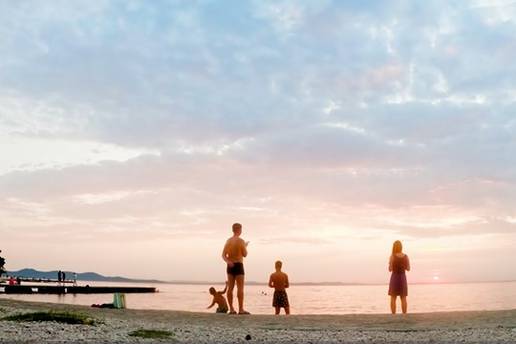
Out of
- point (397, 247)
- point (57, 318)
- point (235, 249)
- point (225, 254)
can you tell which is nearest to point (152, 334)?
point (57, 318)

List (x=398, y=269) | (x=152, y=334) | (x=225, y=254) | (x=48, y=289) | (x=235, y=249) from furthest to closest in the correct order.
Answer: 1. (x=48, y=289)
2. (x=398, y=269)
3. (x=225, y=254)
4. (x=235, y=249)
5. (x=152, y=334)

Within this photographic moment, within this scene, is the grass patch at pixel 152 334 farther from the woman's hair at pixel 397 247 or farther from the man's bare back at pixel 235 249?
the woman's hair at pixel 397 247

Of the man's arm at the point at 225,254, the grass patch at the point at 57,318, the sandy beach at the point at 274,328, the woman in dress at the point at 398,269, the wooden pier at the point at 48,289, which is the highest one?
the man's arm at the point at 225,254

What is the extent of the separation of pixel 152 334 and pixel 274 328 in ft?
10.7

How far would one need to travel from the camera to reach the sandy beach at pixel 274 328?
11.3 m

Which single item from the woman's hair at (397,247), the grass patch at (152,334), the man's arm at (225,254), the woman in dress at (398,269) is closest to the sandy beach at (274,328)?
the grass patch at (152,334)

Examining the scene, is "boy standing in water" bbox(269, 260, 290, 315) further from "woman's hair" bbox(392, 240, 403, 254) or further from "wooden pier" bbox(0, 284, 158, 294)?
"wooden pier" bbox(0, 284, 158, 294)

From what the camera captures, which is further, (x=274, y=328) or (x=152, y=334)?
(x=274, y=328)

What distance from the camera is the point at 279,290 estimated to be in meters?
21.0

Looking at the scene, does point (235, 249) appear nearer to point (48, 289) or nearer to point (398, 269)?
point (398, 269)

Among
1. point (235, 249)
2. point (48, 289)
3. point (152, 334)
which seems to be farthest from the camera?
point (48, 289)

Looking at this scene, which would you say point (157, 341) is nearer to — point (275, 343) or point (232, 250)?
point (275, 343)

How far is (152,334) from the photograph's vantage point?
11.8m

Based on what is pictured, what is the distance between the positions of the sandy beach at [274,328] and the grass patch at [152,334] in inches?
5.7
